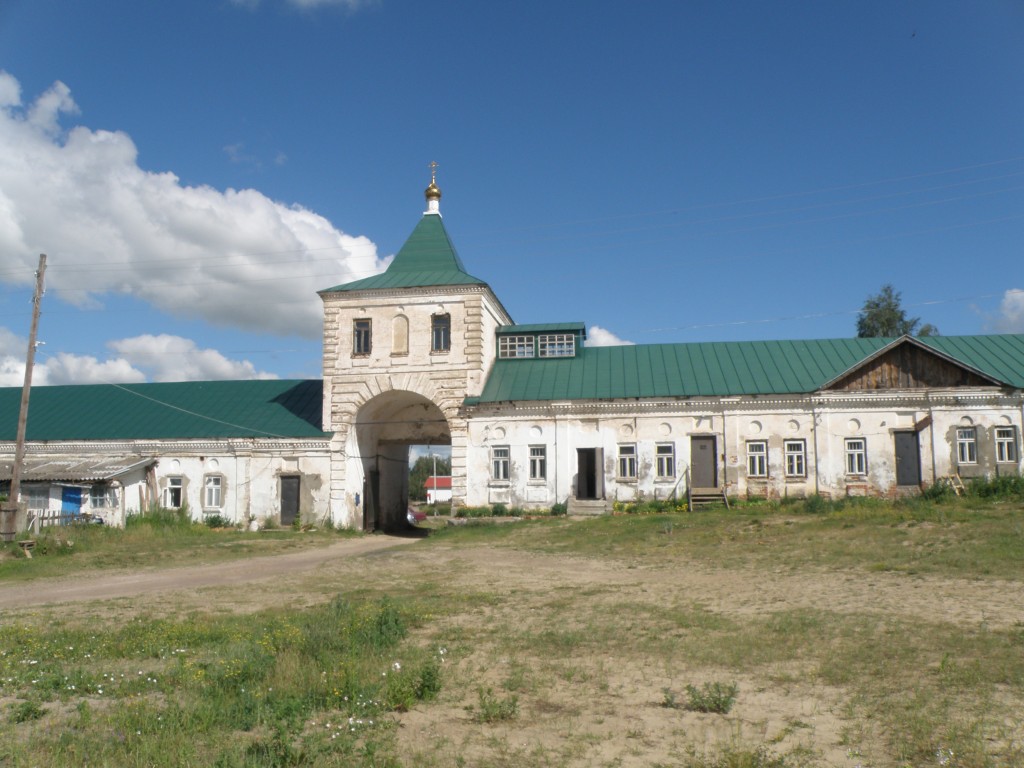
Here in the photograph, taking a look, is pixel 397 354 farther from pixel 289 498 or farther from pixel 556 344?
pixel 289 498

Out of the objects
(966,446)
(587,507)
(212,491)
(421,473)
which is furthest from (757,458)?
(421,473)

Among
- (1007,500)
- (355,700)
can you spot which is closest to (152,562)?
(355,700)

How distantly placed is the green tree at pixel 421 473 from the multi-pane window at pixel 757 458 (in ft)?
169

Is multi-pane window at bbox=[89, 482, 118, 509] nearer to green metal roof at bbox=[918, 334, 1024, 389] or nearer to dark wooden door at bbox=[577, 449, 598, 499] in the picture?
dark wooden door at bbox=[577, 449, 598, 499]

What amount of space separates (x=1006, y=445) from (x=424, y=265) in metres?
21.0

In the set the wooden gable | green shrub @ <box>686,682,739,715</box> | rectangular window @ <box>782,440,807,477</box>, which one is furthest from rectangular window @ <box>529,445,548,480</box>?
green shrub @ <box>686,682,739,715</box>

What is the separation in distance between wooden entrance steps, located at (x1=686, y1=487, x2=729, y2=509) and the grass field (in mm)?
10234

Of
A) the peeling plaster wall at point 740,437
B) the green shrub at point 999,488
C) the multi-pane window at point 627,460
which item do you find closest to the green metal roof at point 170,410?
the peeling plaster wall at point 740,437

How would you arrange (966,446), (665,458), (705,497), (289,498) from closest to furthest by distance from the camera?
(966,446) < (705,497) < (665,458) < (289,498)

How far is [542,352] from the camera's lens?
1229 inches

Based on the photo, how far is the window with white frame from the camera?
97.2ft

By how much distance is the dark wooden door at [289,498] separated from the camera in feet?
94.7

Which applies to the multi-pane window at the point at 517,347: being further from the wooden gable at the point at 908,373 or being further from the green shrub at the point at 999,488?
the green shrub at the point at 999,488

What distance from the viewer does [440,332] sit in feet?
94.4
